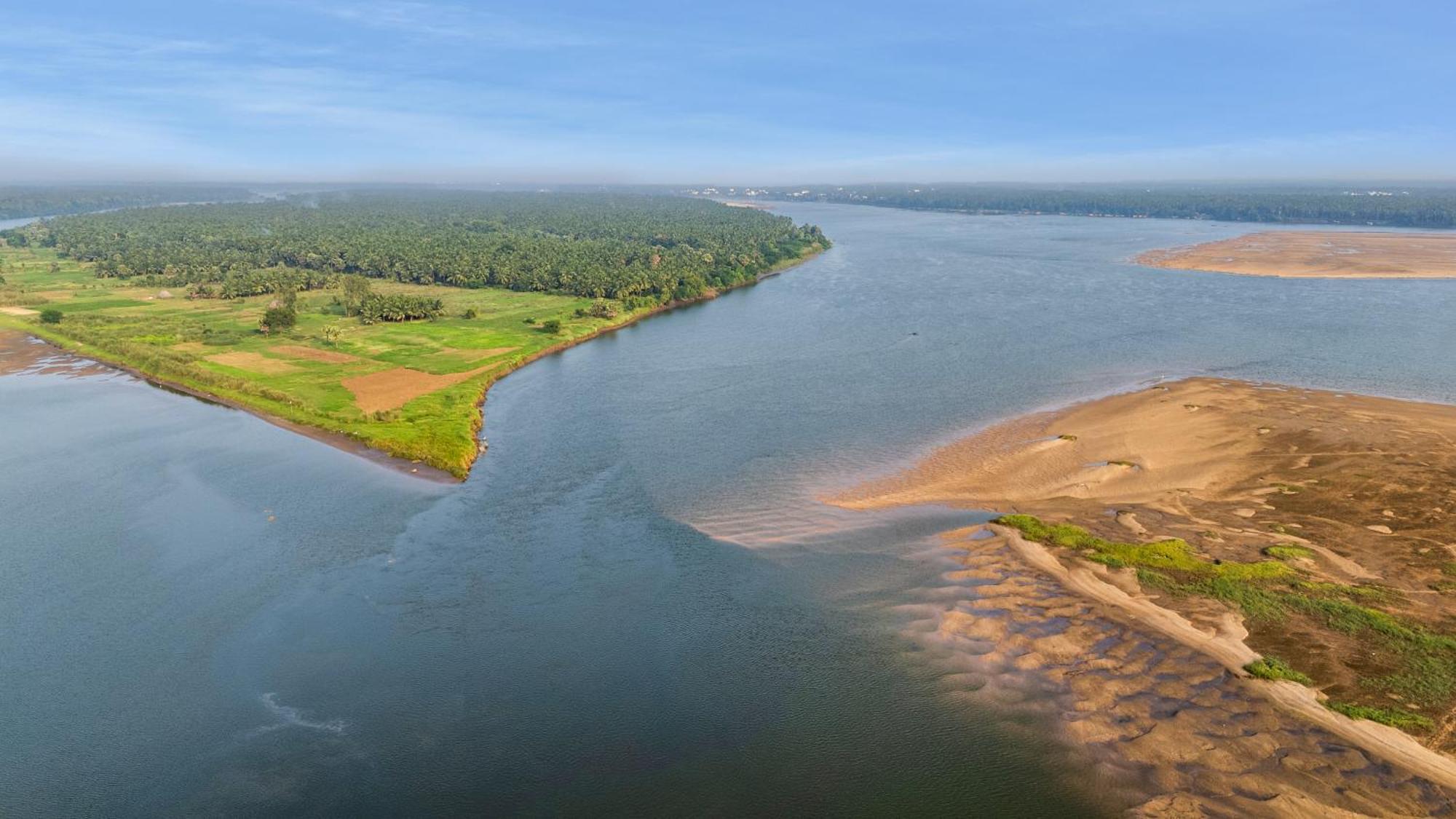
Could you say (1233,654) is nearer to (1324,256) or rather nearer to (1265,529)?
(1265,529)

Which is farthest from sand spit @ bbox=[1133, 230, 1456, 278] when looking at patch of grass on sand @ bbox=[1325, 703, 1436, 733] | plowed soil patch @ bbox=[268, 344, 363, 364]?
plowed soil patch @ bbox=[268, 344, 363, 364]

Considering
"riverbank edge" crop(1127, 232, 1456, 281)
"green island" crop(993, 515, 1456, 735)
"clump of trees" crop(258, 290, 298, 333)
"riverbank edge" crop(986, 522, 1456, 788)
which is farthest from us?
"riverbank edge" crop(1127, 232, 1456, 281)

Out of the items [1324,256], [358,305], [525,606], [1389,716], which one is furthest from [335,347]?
[1324,256]

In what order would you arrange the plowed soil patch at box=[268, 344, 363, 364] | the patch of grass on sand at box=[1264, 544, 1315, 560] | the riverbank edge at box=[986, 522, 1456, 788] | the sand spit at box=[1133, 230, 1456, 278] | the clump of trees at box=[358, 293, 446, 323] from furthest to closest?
the sand spit at box=[1133, 230, 1456, 278] → the clump of trees at box=[358, 293, 446, 323] → the plowed soil patch at box=[268, 344, 363, 364] → the patch of grass on sand at box=[1264, 544, 1315, 560] → the riverbank edge at box=[986, 522, 1456, 788]

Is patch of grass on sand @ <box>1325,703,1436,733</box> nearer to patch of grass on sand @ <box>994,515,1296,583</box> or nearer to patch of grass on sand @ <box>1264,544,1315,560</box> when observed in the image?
patch of grass on sand @ <box>994,515,1296,583</box>

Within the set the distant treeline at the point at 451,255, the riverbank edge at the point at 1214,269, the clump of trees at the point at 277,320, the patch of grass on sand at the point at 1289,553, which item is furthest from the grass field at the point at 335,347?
the riverbank edge at the point at 1214,269

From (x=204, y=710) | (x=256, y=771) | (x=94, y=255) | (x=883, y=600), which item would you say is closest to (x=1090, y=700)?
(x=883, y=600)

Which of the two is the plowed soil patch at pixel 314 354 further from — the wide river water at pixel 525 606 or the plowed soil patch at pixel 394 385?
the wide river water at pixel 525 606
